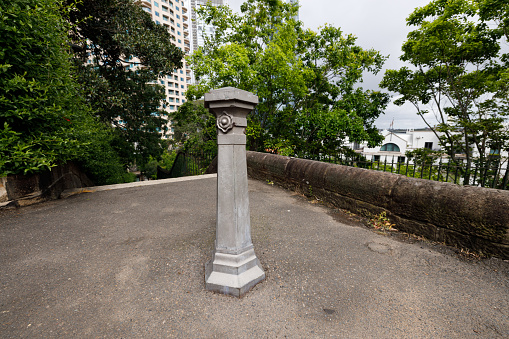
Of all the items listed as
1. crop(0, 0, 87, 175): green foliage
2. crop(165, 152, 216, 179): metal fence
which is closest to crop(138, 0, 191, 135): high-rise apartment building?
crop(165, 152, 216, 179): metal fence

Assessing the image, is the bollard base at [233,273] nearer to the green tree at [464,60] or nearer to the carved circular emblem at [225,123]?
the carved circular emblem at [225,123]

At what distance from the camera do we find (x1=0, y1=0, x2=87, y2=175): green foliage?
11.3 ft

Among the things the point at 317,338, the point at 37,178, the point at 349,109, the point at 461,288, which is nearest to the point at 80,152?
the point at 37,178

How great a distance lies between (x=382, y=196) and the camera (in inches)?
134

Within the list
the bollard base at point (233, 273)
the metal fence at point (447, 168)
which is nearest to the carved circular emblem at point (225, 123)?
the bollard base at point (233, 273)

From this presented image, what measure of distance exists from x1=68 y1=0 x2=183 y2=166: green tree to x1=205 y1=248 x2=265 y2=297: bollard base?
7480mm

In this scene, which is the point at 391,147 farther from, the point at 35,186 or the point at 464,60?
the point at 35,186

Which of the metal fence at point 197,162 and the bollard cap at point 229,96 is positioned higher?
the bollard cap at point 229,96

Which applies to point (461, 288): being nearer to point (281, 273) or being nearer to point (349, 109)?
point (281, 273)

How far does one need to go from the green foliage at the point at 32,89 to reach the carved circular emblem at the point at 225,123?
364cm

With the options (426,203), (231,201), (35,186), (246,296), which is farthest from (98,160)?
(426,203)

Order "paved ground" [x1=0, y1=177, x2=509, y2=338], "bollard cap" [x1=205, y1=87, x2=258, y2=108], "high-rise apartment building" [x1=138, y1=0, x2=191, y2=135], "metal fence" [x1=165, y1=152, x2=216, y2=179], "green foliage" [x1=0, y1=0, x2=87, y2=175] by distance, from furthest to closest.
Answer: "high-rise apartment building" [x1=138, y1=0, x2=191, y2=135] → "metal fence" [x1=165, y1=152, x2=216, y2=179] → "green foliage" [x1=0, y1=0, x2=87, y2=175] → "bollard cap" [x1=205, y1=87, x2=258, y2=108] → "paved ground" [x1=0, y1=177, x2=509, y2=338]

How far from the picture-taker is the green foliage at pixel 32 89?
344 cm

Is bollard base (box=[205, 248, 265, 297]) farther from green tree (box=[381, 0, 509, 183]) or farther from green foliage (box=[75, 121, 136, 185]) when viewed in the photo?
green tree (box=[381, 0, 509, 183])
